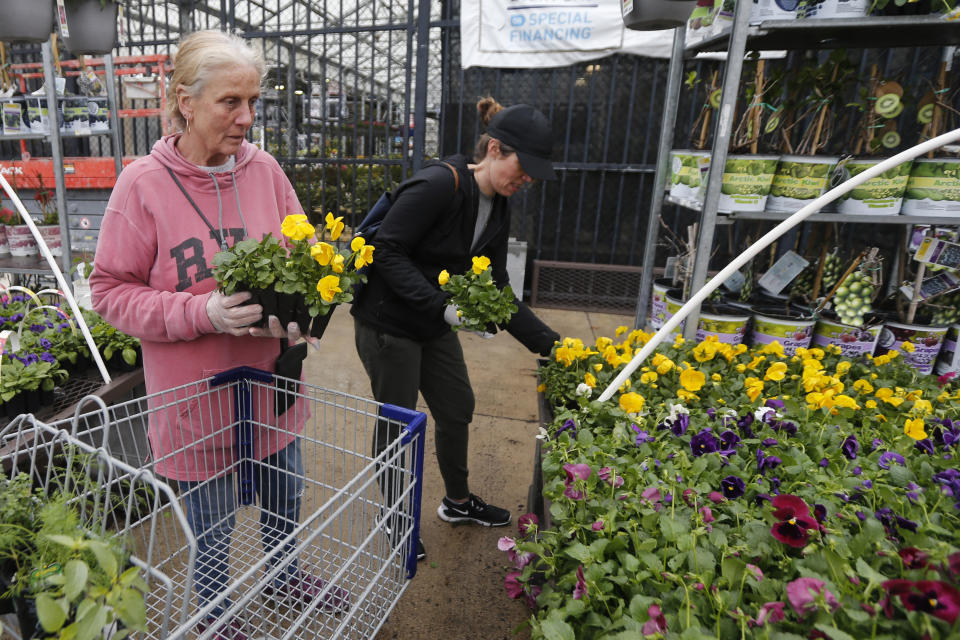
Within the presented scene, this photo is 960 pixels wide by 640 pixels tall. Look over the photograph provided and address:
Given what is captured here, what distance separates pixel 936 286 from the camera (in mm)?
2896

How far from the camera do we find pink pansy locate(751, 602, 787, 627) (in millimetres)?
912

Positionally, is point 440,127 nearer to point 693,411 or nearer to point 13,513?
point 693,411

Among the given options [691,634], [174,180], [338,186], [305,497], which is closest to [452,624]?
[305,497]

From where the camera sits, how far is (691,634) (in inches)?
34.9

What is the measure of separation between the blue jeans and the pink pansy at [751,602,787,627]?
1.14 m

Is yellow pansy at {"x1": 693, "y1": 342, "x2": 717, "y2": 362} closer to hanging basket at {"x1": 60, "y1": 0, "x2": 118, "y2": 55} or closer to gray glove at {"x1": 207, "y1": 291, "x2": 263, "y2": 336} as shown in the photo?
gray glove at {"x1": 207, "y1": 291, "x2": 263, "y2": 336}

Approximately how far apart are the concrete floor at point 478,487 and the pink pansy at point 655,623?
1.71 ft

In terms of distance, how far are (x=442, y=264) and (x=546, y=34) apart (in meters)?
4.14

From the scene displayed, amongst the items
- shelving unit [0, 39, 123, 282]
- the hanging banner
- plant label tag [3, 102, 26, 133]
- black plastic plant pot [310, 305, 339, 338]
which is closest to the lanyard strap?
black plastic plant pot [310, 305, 339, 338]

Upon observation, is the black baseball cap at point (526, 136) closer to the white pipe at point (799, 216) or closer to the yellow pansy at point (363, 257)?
the white pipe at point (799, 216)

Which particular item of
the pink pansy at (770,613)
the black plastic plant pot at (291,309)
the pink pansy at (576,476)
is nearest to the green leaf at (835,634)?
the pink pansy at (770,613)

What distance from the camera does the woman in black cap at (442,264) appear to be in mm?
1948

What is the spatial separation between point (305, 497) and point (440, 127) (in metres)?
4.40

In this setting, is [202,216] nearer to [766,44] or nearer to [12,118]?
[766,44]
